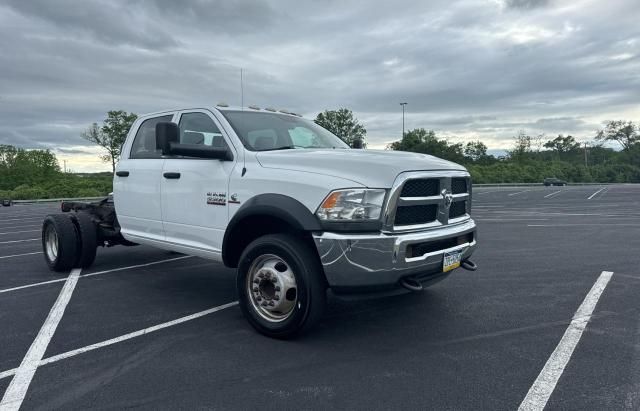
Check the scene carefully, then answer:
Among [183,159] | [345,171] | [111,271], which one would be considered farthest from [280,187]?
[111,271]

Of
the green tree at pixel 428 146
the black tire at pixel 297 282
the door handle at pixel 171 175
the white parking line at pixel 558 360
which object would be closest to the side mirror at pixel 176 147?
the door handle at pixel 171 175

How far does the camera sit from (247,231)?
4.31 m

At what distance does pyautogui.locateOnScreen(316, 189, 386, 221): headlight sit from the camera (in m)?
3.53

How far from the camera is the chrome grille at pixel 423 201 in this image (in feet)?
11.7

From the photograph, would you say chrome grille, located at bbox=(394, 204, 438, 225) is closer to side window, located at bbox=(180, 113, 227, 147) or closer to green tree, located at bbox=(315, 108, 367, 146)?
side window, located at bbox=(180, 113, 227, 147)

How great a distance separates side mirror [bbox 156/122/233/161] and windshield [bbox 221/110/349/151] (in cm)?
25

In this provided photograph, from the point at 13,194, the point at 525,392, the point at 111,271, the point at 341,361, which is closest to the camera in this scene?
the point at 525,392

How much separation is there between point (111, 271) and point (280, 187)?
13.2 feet

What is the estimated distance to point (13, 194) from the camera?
1617 inches

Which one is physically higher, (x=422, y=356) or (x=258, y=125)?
(x=258, y=125)

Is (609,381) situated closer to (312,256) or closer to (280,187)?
(312,256)

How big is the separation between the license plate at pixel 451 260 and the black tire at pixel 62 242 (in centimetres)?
501

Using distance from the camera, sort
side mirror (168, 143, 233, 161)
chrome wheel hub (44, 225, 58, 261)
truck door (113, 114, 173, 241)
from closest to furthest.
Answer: side mirror (168, 143, 233, 161), truck door (113, 114, 173, 241), chrome wheel hub (44, 225, 58, 261)

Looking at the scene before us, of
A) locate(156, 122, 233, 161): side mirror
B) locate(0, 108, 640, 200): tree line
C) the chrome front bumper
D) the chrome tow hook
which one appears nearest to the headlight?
the chrome front bumper
